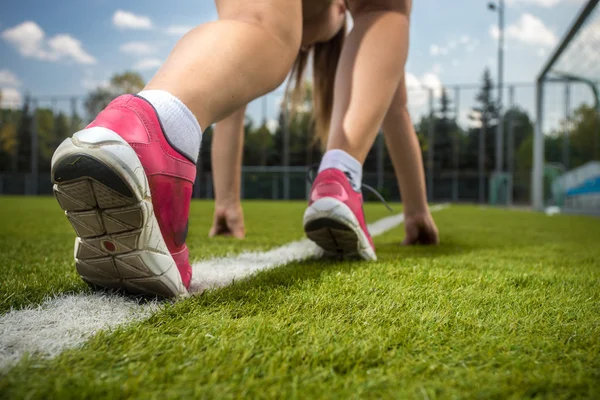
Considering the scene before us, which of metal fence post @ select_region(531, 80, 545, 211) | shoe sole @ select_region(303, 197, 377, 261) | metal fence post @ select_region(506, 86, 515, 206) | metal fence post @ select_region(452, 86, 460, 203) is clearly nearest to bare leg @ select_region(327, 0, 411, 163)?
shoe sole @ select_region(303, 197, 377, 261)

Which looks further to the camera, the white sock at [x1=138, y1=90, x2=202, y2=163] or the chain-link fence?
the chain-link fence

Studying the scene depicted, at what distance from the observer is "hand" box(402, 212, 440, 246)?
2.03 m

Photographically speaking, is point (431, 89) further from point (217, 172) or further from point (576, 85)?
point (217, 172)

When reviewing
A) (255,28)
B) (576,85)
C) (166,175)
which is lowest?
(166,175)

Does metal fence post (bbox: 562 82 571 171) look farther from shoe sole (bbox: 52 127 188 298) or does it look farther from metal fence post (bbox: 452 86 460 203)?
metal fence post (bbox: 452 86 460 203)

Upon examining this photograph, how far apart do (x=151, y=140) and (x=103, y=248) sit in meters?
0.20

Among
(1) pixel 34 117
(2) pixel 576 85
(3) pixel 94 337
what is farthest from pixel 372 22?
(1) pixel 34 117

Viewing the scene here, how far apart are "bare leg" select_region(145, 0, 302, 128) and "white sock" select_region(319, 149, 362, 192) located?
29 cm

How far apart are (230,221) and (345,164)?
1115mm

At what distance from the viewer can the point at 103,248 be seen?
812 mm

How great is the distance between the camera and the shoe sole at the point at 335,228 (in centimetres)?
122

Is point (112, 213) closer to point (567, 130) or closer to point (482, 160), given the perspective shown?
point (567, 130)

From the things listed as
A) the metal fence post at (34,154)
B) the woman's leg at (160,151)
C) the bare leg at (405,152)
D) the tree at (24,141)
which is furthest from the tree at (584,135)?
the tree at (24,141)

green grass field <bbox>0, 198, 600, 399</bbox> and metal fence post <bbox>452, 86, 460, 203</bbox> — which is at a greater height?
metal fence post <bbox>452, 86, 460, 203</bbox>
